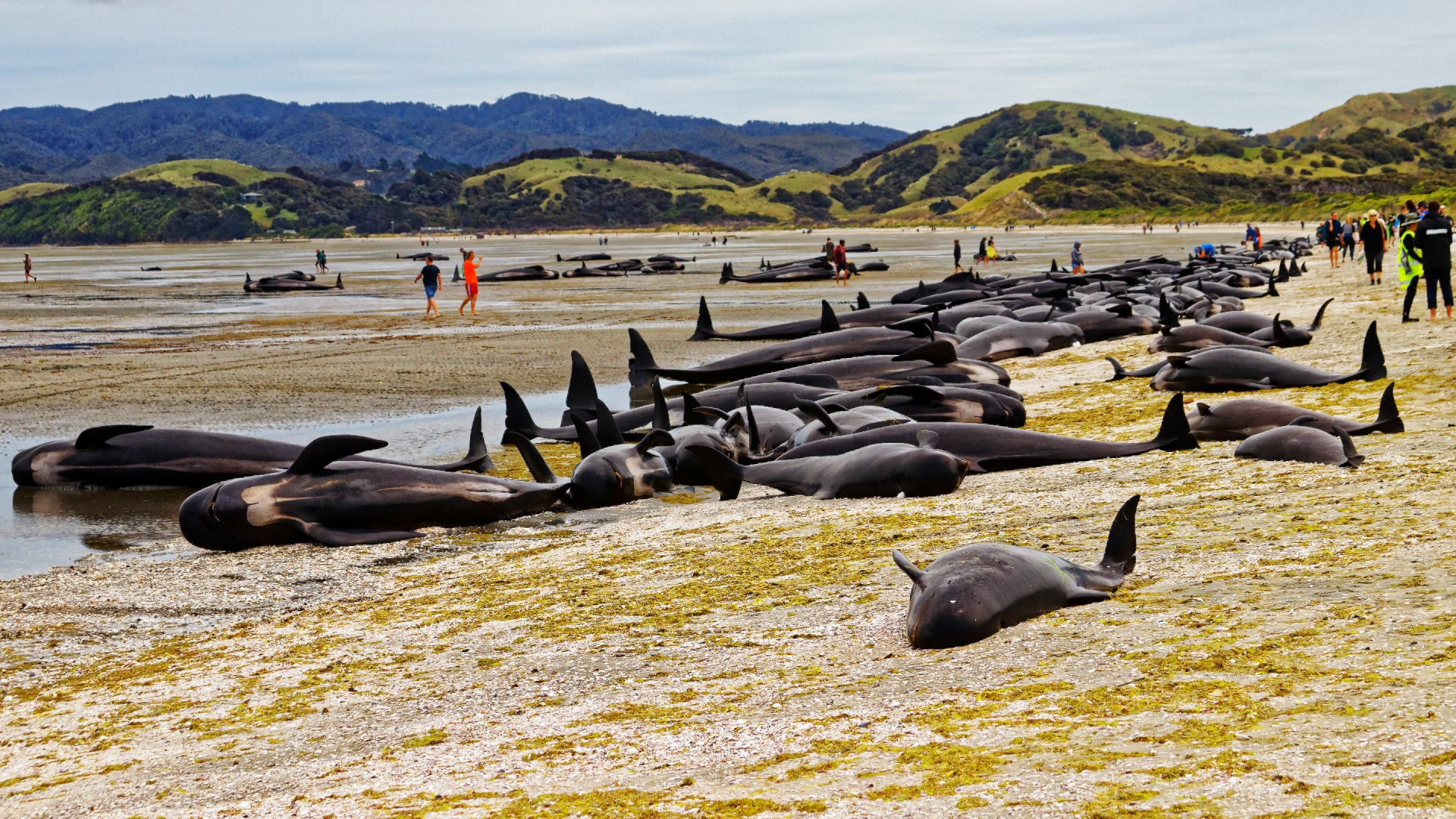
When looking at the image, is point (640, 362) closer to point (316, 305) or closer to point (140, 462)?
point (140, 462)

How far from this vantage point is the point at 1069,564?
5.60 meters

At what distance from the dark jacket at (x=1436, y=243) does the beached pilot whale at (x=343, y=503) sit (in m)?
12.7

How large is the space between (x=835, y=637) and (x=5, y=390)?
16.5 m

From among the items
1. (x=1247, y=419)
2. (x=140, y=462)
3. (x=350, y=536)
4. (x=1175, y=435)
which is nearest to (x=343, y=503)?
(x=350, y=536)

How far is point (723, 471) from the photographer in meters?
9.66

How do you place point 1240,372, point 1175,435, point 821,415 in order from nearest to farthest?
point 1175,435
point 821,415
point 1240,372

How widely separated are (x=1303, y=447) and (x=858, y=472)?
2922mm

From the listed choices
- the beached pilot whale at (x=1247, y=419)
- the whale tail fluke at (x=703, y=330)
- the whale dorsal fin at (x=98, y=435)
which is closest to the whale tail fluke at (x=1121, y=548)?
the beached pilot whale at (x=1247, y=419)

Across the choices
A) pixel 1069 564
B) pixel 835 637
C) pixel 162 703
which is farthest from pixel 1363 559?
pixel 162 703

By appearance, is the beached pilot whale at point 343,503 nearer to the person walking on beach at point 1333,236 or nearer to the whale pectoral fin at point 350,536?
the whale pectoral fin at point 350,536

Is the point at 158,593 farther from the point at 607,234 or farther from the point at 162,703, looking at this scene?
the point at 607,234

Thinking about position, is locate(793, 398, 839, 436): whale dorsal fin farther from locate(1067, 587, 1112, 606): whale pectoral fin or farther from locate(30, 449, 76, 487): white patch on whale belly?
locate(30, 449, 76, 487): white patch on whale belly

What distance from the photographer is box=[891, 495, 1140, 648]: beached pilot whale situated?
16.4 feet

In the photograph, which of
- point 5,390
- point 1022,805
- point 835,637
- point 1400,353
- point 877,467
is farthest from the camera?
point 5,390
